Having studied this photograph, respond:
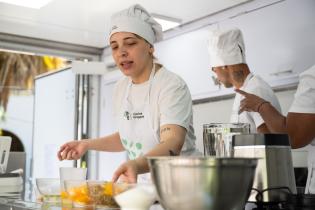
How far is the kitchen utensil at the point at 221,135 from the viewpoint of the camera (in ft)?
3.99

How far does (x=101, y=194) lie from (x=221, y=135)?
0.43m

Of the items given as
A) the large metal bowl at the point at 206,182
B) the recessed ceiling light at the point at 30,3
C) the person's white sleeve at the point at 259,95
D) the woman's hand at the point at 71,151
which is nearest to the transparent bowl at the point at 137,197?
the large metal bowl at the point at 206,182

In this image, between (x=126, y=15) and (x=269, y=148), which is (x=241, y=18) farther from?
(x=269, y=148)

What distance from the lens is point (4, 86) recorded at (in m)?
8.07

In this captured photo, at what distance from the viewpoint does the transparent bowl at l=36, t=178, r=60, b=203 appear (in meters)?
1.20

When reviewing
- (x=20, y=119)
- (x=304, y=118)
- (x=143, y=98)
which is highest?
(x=20, y=119)

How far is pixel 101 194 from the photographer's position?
3.28 ft

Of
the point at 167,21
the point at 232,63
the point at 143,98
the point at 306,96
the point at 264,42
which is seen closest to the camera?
the point at 306,96

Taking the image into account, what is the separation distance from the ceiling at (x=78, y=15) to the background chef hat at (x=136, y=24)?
121cm

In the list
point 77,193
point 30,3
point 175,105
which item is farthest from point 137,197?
point 30,3

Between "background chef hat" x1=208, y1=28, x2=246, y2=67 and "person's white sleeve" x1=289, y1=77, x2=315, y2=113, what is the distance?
60cm

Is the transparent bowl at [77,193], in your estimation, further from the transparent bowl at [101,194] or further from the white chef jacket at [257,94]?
the white chef jacket at [257,94]

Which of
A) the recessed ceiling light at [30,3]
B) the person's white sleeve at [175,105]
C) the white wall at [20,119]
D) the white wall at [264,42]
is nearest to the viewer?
the person's white sleeve at [175,105]

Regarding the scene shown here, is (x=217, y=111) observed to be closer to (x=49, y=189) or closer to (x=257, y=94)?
(x=257, y=94)
